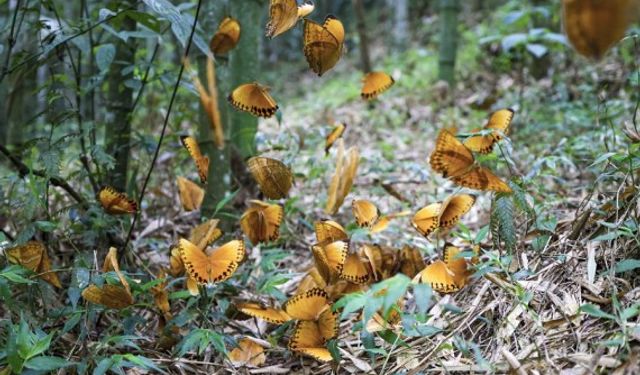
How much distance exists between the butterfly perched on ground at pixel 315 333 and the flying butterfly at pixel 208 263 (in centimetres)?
24

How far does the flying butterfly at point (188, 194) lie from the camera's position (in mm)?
1792

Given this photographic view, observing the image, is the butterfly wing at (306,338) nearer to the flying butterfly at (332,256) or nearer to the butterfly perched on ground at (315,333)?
the butterfly perched on ground at (315,333)

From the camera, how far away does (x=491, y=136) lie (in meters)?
1.61

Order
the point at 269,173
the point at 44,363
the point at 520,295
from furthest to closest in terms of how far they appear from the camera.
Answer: the point at 269,173 → the point at 520,295 → the point at 44,363

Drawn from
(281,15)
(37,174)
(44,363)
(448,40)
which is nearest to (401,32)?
(448,40)

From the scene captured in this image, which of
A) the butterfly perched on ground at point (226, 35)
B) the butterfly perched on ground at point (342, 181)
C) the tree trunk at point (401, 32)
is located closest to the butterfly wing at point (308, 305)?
the butterfly perched on ground at point (342, 181)

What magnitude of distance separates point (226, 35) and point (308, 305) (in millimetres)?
892

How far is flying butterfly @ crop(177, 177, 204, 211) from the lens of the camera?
1.79m

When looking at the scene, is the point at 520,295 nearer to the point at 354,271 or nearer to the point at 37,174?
the point at 354,271

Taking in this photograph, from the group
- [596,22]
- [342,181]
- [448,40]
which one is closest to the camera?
[596,22]

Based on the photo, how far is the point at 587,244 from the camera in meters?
1.51

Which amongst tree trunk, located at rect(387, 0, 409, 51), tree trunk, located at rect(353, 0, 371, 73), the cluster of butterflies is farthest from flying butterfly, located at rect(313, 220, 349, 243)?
tree trunk, located at rect(387, 0, 409, 51)

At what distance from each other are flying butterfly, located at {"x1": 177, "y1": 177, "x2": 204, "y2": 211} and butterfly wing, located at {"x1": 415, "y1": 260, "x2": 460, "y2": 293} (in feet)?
2.55

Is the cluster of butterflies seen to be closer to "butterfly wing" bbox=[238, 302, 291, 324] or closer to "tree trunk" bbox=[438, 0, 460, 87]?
"butterfly wing" bbox=[238, 302, 291, 324]
